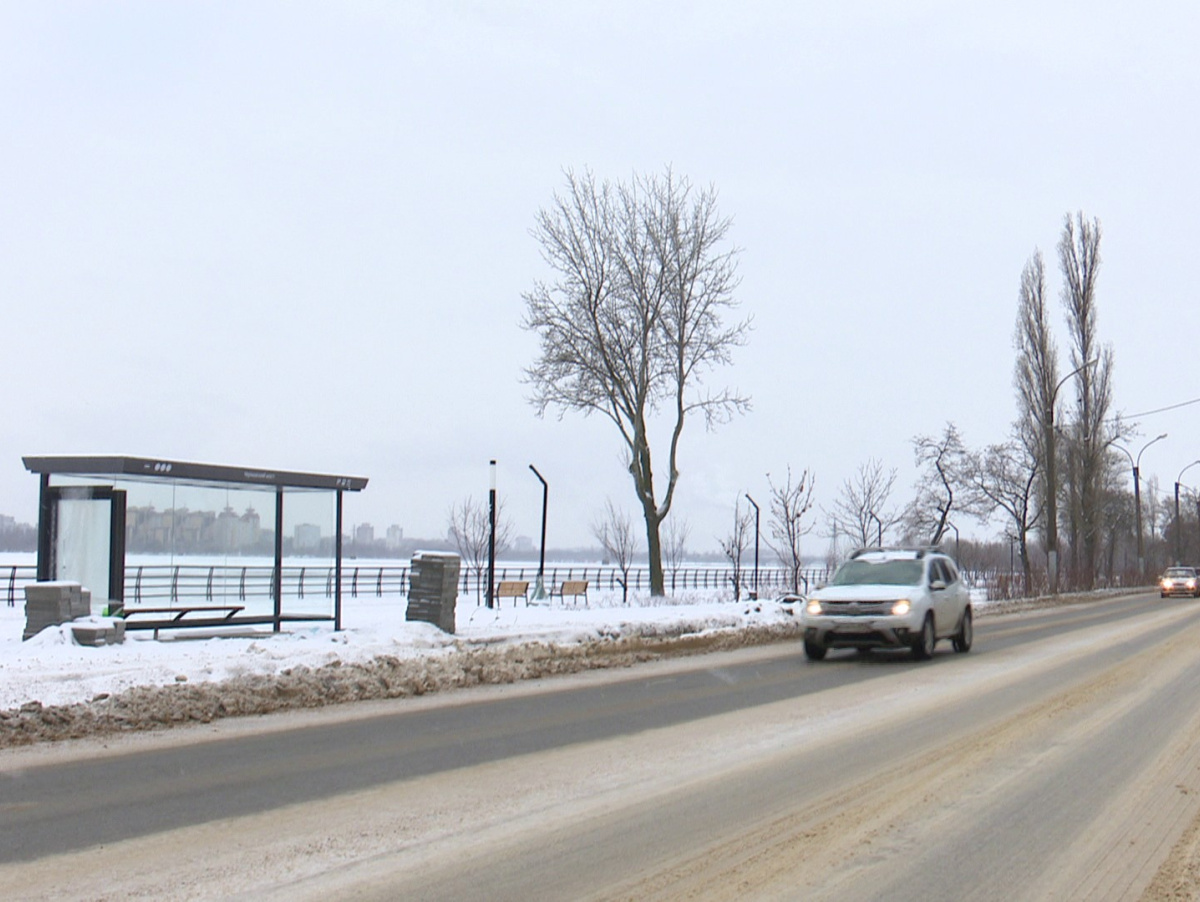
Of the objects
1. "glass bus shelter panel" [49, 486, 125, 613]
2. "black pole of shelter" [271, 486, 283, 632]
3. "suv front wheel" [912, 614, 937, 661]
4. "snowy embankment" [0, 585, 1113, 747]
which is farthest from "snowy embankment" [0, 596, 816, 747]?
"suv front wheel" [912, 614, 937, 661]

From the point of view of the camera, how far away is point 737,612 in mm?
28875

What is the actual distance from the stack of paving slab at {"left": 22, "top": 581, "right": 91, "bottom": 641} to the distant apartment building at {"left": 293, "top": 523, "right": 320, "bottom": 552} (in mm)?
4397

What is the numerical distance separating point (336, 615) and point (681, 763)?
12020mm

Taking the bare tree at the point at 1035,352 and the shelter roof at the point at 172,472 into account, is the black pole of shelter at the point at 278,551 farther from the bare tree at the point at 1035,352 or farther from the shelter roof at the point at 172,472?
the bare tree at the point at 1035,352

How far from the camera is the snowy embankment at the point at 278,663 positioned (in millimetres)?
10906

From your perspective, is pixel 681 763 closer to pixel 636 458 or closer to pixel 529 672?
pixel 529 672

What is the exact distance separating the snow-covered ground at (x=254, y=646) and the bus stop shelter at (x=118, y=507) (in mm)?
1010

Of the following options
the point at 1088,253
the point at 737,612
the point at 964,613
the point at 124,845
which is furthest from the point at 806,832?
the point at 1088,253

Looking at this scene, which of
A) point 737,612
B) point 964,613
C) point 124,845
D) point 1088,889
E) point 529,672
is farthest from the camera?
point 737,612

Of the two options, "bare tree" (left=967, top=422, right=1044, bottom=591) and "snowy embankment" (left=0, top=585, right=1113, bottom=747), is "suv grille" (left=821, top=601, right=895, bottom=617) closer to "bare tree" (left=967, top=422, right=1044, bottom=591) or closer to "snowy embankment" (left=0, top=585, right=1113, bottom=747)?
"snowy embankment" (left=0, top=585, right=1113, bottom=747)

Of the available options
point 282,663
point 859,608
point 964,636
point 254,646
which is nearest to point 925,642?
point 859,608

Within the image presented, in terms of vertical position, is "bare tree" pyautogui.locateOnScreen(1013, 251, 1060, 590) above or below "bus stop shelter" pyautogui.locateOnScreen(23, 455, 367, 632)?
above

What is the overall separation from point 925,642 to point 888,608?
797mm

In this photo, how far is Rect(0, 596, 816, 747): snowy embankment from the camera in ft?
35.8
